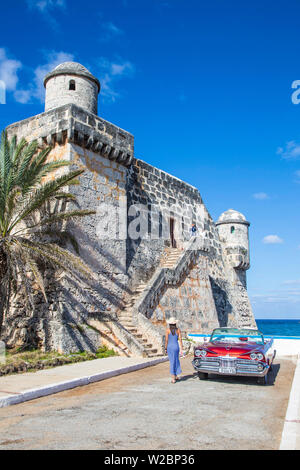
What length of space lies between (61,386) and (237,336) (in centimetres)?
449

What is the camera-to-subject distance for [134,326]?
45.5 feet

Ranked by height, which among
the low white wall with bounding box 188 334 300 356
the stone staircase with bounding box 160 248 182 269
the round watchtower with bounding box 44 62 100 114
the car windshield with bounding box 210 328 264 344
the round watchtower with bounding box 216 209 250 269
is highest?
the round watchtower with bounding box 44 62 100 114

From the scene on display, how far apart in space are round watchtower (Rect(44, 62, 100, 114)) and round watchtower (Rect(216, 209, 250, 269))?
42.1 feet

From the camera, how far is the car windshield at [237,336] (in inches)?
394

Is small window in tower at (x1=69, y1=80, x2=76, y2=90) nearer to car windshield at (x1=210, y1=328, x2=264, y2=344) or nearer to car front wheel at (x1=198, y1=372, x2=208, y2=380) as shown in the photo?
car windshield at (x1=210, y1=328, x2=264, y2=344)

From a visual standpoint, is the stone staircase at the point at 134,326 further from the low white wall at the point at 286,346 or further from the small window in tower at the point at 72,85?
the small window in tower at the point at 72,85

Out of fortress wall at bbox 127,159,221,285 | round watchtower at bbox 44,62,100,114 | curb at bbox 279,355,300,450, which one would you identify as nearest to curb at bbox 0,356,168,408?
curb at bbox 279,355,300,450

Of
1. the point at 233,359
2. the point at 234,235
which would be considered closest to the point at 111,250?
the point at 233,359

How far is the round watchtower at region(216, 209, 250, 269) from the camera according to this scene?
79.9 ft

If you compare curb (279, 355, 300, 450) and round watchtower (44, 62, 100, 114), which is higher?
round watchtower (44, 62, 100, 114)

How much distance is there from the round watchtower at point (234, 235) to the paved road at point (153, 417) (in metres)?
15.7
